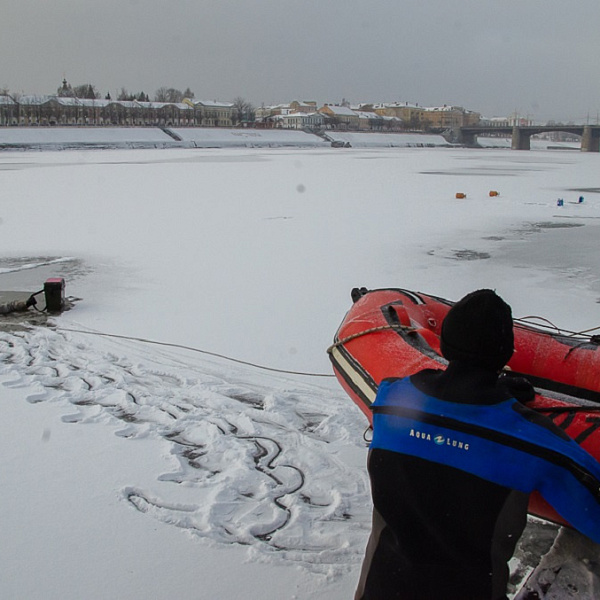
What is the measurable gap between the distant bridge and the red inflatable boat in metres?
75.8

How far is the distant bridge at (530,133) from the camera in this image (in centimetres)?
7269

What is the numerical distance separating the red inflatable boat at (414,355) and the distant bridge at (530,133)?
249 feet

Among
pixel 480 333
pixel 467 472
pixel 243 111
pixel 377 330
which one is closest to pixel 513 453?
pixel 467 472

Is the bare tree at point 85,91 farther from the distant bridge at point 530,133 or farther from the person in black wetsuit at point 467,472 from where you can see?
the person in black wetsuit at point 467,472

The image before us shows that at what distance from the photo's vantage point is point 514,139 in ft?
264

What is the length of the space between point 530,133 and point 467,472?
85.5 meters

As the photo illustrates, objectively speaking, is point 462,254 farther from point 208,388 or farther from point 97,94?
point 97,94

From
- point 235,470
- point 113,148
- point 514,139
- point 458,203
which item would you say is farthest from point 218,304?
point 514,139

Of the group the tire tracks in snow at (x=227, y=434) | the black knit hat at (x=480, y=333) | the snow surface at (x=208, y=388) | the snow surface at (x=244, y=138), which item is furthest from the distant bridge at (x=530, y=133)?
the black knit hat at (x=480, y=333)

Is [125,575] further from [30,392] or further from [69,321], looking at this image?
[69,321]

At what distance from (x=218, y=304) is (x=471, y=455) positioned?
18.2ft

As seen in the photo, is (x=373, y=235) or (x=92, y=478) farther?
(x=373, y=235)

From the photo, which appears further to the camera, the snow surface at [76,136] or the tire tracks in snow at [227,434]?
the snow surface at [76,136]

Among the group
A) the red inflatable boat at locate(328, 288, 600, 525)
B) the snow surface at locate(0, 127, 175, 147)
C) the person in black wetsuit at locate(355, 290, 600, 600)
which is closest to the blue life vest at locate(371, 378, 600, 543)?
the person in black wetsuit at locate(355, 290, 600, 600)
